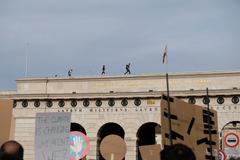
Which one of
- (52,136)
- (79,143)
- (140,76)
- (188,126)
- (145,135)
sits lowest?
(145,135)

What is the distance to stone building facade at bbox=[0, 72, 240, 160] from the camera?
49594 mm

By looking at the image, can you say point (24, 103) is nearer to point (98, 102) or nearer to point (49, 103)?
point (49, 103)

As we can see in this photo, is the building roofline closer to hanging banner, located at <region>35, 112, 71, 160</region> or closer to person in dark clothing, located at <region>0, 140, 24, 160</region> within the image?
hanging banner, located at <region>35, 112, 71, 160</region>

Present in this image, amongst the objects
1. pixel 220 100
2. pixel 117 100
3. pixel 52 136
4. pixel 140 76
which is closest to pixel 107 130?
pixel 117 100

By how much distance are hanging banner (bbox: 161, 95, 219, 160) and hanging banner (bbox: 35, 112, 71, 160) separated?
99.6 inches

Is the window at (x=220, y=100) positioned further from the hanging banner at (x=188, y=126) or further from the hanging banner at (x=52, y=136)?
the hanging banner at (x=52, y=136)

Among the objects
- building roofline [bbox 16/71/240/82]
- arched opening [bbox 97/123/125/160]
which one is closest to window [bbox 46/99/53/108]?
building roofline [bbox 16/71/240/82]

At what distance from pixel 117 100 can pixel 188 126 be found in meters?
38.5

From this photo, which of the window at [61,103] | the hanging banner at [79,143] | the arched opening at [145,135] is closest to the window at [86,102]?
the window at [61,103]

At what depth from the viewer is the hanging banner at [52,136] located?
11.3m

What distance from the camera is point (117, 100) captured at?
52031mm

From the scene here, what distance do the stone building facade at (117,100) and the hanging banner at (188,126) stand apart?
34521 millimetres

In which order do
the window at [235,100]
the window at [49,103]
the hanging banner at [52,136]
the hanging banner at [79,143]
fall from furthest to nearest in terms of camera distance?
the window at [49,103] < the window at [235,100] < the hanging banner at [79,143] < the hanging banner at [52,136]

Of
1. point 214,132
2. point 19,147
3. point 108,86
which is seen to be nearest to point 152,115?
point 108,86
